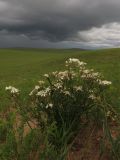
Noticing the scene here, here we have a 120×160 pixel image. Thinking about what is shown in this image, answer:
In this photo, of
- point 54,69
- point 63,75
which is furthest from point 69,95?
point 54,69

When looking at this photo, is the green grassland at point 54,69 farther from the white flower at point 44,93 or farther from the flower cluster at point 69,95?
the white flower at point 44,93

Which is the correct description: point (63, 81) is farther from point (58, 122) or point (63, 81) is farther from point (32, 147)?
point (32, 147)

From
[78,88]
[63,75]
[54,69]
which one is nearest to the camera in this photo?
[78,88]

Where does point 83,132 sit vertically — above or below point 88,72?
below

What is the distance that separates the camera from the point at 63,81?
6.67 m

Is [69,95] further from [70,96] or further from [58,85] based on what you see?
[58,85]

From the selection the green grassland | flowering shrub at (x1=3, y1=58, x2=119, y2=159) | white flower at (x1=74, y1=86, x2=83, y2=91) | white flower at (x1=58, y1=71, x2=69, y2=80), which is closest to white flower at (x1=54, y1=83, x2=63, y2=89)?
flowering shrub at (x1=3, y1=58, x2=119, y2=159)

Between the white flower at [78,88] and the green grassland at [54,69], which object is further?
the green grassland at [54,69]

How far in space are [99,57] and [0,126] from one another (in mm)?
27234

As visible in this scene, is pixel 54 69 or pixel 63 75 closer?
pixel 63 75

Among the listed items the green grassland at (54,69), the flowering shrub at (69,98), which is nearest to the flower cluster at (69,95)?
the flowering shrub at (69,98)

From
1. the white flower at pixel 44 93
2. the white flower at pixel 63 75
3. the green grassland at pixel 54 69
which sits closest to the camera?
the white flower at pixel 44 93

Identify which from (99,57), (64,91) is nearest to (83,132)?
(64,91)

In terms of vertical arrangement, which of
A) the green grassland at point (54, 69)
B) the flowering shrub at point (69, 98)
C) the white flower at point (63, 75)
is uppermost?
the white flower at point (63, 75)
